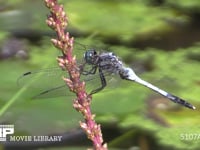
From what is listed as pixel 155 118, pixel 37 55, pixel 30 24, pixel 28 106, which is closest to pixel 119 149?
pixel 155 118

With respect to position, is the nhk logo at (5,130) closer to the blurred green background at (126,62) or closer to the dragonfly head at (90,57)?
the blurred green background at (126,62)

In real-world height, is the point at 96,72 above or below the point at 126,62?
below

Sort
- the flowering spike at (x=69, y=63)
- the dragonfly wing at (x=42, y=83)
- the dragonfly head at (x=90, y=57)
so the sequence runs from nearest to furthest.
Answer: the flowering spike at (x=69, y=63) → the dragonfly head at (x=90, y=57) → the dragonfly wing at (x=42, y=83)

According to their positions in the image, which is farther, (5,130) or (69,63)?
(5,130)

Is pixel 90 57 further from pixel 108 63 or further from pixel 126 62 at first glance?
pixel 126 62

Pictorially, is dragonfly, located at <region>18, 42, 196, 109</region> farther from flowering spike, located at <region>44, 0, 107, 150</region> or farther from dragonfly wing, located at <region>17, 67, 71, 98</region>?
flowering spike, located at <region>44, 0, 107, 150</region>

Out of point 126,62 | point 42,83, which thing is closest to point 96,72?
point 42,83

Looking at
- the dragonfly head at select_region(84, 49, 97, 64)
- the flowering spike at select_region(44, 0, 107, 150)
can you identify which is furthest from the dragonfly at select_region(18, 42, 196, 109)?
the flowering spike at select_region(44, 0, 107, 150)

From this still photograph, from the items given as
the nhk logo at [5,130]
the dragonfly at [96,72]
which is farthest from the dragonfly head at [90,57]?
the nhk logo at [5,130]

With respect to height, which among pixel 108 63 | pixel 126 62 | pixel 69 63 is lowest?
pixel 69 63
